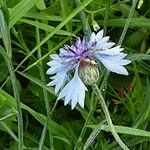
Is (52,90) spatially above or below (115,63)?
below

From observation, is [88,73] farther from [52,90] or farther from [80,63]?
[52,90]

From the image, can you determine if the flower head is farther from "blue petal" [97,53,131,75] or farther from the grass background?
the grass background

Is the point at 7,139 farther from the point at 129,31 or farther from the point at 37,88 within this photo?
the point at 129,31

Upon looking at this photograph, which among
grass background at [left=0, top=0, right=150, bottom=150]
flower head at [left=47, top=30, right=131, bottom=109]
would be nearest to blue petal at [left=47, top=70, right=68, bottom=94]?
flower head at [left=47, top=30, right=131, bottom=109]

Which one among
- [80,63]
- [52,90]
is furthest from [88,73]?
[52,90]

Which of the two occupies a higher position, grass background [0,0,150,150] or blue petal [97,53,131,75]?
blue petal [97,53,131,75]

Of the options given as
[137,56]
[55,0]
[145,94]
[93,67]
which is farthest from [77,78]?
[55,0]

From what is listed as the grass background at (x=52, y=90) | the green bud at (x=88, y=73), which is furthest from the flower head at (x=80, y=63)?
the grass background at (x=52, y=90)
